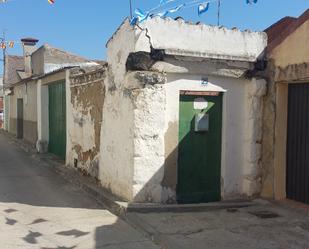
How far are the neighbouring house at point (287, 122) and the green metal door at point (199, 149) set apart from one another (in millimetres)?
922

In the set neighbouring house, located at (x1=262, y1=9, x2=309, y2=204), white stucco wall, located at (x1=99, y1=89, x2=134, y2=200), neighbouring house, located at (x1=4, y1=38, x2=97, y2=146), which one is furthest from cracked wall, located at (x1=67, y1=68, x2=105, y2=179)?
neighbouring house, located at (x1=262, y1=9, x2=309, y2=204)

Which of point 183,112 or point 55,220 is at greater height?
point 183,112

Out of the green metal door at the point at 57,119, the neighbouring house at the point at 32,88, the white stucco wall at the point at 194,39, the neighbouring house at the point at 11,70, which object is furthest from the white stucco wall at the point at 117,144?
the neighbouring house at the point at 11,70

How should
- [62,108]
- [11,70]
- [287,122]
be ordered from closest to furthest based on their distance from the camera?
[287,122]
[62,108]
[11,70]

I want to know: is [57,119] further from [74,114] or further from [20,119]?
[20,119]

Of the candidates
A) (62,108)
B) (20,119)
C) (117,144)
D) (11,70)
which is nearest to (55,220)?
(117,144)

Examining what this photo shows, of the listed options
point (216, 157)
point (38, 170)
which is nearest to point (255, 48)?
point (216, 157)

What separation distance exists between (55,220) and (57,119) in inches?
309

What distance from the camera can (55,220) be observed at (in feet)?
25.2

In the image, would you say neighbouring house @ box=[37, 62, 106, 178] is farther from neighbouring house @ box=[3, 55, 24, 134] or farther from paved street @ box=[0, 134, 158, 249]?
neighbouring house @ box=[3, 55, 24, 134]

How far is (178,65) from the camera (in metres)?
8.30

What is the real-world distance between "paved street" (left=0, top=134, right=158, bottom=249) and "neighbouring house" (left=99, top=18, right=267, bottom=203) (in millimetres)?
808

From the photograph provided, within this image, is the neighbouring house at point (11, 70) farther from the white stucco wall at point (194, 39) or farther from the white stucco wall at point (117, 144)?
the white stucco wall at point (194, 39)

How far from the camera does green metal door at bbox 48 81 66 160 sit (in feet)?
47.0
